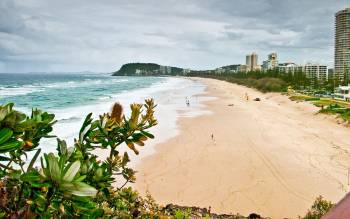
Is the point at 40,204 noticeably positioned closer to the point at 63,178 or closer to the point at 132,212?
the point at 63,178

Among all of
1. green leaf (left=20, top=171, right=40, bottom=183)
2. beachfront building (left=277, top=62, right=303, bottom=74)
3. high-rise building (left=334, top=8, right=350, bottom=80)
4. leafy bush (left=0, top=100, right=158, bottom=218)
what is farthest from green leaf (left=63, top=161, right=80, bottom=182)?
high-rise building (left=334, top=8, right=350, bottom=80)

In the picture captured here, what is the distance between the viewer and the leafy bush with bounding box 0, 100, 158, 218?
1.43 metres

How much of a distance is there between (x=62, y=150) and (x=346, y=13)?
160289 millimetres

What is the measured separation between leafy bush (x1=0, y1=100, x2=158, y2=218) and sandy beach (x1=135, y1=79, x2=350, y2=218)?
381 inches

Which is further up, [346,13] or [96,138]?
[346,13]

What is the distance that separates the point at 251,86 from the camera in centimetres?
8712

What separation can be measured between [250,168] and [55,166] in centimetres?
1522

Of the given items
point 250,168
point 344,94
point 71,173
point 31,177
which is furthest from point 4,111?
point 344,94

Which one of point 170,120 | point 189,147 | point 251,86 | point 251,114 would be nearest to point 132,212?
point 189,147

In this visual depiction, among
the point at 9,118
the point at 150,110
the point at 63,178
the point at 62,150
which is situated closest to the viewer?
the point at 63,178

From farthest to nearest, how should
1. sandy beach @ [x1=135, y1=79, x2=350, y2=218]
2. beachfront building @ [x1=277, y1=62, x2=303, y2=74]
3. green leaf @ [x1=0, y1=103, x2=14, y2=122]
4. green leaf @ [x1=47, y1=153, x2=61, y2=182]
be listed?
beachfront building @ [x1=277, y1=62, x2=303, y2=74] → sandy beach @ [x1=135, y1=79, x2=350, y2=218] → green leaf @ [x1=0, y1=103, x2=14, y2=122] → green leaf @ [x1=47, y1=153, x2=61, y2=182]

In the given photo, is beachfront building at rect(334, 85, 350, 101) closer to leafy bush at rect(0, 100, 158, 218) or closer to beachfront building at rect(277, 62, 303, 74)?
beachfront building at rect(277, 62, 303, 74)

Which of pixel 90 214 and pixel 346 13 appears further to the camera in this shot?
pixel 346 13

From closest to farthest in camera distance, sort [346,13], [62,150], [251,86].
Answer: [62,150], [251,86], [346,13]
